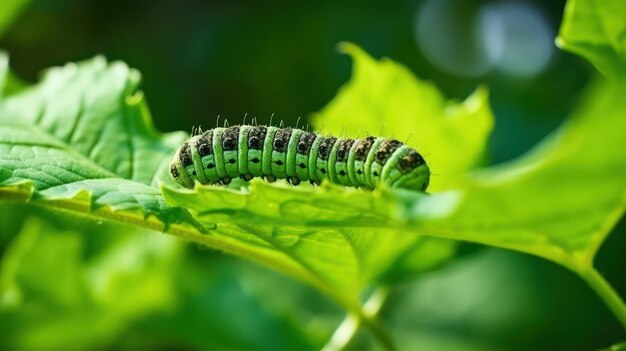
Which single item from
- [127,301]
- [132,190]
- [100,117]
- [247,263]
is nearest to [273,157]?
[100,117]

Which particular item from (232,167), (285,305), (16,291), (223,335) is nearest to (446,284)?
(285,305)

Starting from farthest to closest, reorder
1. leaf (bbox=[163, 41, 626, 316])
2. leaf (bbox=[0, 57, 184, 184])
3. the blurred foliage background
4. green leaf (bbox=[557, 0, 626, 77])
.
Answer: the blurred foliage background → leaf (bbox=[0, 57, 184, 184]) → green leaf (bbox=[557, 0, 626, 77]) → leaf (bbox=[163, 41, 626, 316])

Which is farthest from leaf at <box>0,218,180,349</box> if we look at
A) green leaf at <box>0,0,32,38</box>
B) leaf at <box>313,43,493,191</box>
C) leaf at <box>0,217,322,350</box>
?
leaf at <box>313,43,493,191</box>

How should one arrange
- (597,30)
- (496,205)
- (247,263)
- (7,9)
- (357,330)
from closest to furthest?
1. (496,205)
2. (597,30)
3. (357,330)
4. (7,9)
5. (247,263)

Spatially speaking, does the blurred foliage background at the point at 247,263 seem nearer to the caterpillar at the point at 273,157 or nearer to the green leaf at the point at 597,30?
the caterpillar at the point at 273,157

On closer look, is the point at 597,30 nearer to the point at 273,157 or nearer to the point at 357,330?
the point at 273,157

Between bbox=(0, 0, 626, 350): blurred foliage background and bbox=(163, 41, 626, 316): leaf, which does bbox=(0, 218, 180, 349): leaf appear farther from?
bbox=(163, 41, 626, 316): leaf
